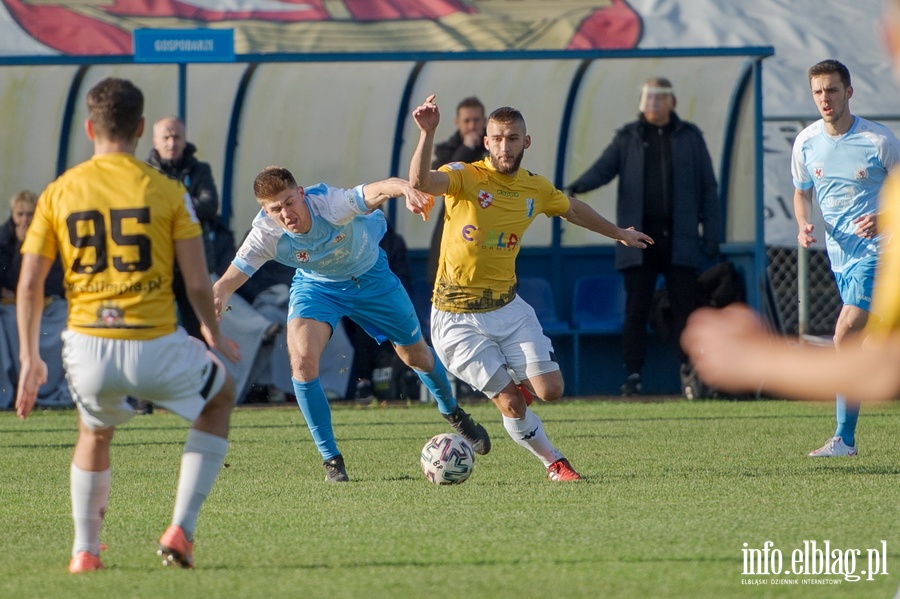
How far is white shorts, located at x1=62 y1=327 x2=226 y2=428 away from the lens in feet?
15.2

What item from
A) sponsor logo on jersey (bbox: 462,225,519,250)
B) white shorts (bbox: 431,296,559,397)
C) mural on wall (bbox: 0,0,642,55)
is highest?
mural on wall (bbox: 0,0,642,55)

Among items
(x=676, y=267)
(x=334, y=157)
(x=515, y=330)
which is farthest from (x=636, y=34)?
(x=515, y=330)

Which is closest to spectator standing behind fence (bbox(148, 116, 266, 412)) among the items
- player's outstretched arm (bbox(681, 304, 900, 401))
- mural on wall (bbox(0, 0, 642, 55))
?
player's outstretched arm (bbox(681, 304, 900, 401))

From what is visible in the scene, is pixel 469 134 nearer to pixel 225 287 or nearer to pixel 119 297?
pixel 225 287

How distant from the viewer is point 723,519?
225 inches

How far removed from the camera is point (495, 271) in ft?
24.3

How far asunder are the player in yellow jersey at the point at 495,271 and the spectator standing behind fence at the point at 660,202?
14.4 ft

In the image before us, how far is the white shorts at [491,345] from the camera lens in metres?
7.29

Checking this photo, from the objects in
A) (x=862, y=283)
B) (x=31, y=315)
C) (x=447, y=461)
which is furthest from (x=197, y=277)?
(x=862, y=283)

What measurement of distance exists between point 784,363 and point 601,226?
415cm

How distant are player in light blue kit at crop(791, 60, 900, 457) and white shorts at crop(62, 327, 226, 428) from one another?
4.22 m

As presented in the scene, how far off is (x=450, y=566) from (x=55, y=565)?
142cm

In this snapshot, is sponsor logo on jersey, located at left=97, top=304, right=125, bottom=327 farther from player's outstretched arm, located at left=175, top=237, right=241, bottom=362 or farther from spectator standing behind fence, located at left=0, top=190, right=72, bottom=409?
spectator standing behind fence, located at left=0, top=190, right=72, bottom=409

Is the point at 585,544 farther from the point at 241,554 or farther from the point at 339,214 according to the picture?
the point at 339,214
